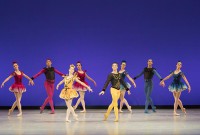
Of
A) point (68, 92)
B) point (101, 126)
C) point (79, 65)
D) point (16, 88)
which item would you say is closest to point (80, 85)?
point (79, 65)

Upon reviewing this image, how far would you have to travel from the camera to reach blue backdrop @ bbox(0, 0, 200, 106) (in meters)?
15.5

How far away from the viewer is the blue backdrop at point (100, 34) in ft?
51.0

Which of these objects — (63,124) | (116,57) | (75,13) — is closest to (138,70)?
(116,57)

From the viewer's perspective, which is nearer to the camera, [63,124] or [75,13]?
[63,124]

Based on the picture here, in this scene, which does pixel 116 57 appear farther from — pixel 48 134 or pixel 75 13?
pixel 48 134

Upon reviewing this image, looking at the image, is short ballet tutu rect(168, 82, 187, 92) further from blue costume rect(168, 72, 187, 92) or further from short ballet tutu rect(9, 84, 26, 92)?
short ballet tutu rect(9, 84, 26, 92)

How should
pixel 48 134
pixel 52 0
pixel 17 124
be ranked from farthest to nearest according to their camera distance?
pixel 52 0
pixel 17 124
pixel 48 134

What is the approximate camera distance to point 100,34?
1562cm

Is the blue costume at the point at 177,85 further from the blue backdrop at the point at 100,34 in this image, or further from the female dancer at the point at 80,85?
the female dancer at the point at 80,85

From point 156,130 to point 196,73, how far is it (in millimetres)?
6595

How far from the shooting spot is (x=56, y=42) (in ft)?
51.2

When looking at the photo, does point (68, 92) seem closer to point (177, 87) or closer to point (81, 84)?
point (81, 84)

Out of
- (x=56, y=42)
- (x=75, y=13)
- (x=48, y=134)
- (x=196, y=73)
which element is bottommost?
(x=48, y=134)

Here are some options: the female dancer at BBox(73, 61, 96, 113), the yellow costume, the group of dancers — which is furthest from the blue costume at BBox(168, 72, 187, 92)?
the yellow costume
